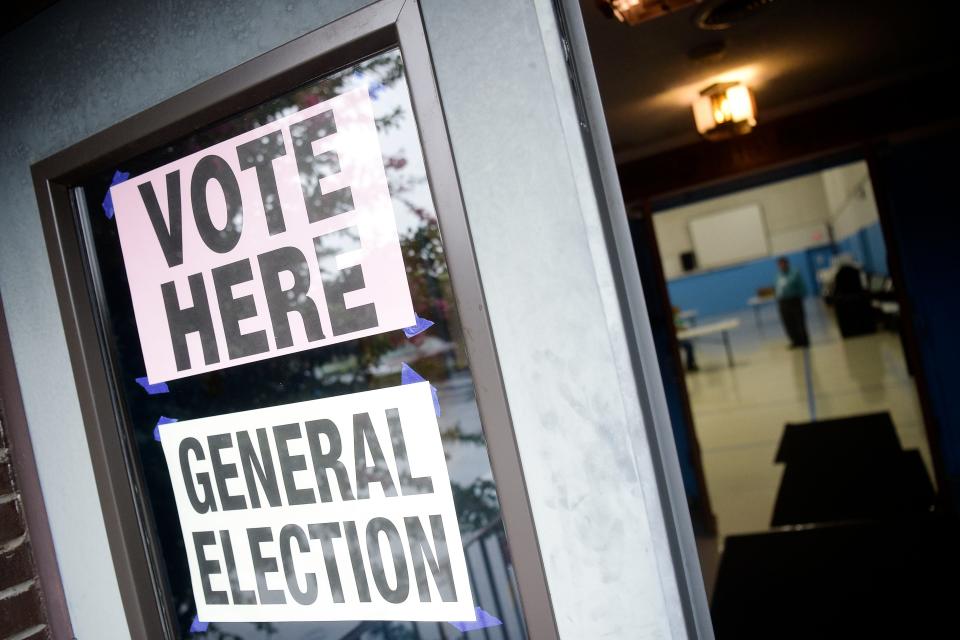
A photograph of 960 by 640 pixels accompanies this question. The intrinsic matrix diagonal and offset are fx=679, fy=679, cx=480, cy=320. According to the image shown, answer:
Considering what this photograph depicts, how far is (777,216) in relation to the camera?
15.3 metres

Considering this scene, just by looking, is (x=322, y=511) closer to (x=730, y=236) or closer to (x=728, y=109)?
(x=728, y=109)

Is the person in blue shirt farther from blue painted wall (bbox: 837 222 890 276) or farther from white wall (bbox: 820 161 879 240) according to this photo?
white wall (bbox: 820 161 879 240)

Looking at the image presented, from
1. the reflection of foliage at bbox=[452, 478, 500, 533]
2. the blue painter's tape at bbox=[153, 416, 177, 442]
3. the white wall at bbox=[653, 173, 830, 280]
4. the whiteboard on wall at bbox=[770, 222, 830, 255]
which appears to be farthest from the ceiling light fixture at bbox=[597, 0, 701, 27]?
the whiteboard on wall at bbox=[770, 222, 830, 255]

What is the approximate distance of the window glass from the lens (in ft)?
3.42

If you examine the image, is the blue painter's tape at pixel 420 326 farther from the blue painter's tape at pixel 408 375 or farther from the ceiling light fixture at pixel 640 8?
the ceiling light fixture at pixel 640 8

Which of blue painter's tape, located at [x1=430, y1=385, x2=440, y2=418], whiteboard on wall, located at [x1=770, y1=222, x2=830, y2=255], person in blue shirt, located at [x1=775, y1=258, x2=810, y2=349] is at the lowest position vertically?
person in blue shirt, located at [x1=775, y1=258, x2=810, y2=349]

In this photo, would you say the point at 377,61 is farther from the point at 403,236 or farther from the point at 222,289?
the point at 222,289

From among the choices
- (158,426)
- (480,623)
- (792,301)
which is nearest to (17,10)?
(158,426)

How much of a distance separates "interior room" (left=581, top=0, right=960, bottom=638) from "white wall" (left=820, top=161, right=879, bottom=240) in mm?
3539

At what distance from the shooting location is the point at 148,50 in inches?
48.3

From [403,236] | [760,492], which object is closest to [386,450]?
[403,236]

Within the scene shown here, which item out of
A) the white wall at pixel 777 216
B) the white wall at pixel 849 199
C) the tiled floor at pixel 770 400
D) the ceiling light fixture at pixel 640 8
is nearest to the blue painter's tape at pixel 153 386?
the ceiling light fixture at pixel 640 8

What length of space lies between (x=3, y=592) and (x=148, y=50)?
1.08 metres

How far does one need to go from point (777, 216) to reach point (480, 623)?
1599 centimetres
